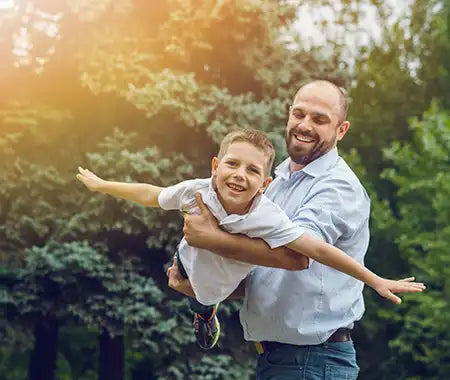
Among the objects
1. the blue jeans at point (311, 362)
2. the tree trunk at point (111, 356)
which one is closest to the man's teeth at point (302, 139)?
the blue jeans at point (311, 362)

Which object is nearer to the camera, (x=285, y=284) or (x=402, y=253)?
(x=285, y=284)

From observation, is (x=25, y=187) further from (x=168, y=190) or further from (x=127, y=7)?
(x=168, y=190)

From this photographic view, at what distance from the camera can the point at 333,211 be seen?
9.27 feet

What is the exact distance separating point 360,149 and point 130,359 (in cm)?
656

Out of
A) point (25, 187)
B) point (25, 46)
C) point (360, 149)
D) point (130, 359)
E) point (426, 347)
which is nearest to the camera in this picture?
point (25, 187)

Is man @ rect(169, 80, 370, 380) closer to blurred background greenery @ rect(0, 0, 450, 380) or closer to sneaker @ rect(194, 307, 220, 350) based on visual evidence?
sneaker @ rect(194, 307, 220, 350)

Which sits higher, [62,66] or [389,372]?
[62,66]

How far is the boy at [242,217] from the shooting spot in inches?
104

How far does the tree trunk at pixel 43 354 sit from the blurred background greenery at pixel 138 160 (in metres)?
0.02

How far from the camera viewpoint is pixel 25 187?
11.7 m

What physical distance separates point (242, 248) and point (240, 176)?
239 millimetres

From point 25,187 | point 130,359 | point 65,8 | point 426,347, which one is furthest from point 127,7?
point 426,347

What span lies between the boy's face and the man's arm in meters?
0.10

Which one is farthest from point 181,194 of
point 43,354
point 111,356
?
point 43,354
